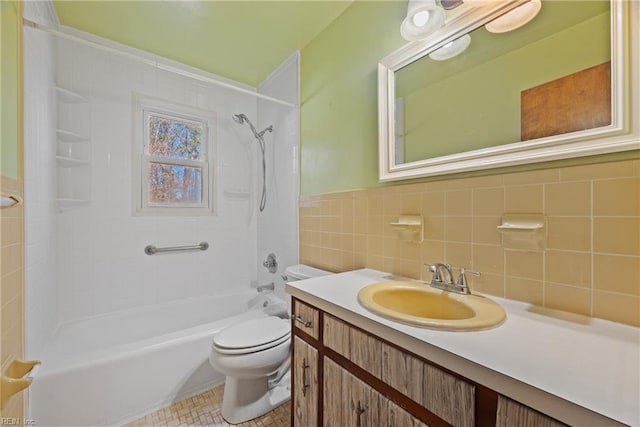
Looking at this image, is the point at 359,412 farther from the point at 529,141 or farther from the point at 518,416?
the point at 529,141

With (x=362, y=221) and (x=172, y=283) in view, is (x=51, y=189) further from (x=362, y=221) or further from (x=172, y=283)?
(x=362, y=221)

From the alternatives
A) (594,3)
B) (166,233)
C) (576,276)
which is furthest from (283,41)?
(576,276)

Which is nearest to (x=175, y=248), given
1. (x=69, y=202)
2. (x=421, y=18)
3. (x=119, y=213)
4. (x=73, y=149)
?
(x=119, y=213)

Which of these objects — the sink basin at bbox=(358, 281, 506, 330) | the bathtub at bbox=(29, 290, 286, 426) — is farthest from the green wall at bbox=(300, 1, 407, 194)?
the bathtub at bbox=(29, 290, 286, 426)

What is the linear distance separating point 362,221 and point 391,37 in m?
0.95

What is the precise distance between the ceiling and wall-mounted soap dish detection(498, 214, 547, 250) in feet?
4.97

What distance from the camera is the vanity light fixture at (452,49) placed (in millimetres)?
997

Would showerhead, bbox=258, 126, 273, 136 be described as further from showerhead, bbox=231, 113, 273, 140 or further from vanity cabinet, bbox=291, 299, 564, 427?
vanity cabinet, bbox=291, 299, 564, 427

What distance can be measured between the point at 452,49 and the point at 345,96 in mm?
636

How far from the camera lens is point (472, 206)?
0.94m

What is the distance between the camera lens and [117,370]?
1.33m

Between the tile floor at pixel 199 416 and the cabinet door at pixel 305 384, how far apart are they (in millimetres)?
447

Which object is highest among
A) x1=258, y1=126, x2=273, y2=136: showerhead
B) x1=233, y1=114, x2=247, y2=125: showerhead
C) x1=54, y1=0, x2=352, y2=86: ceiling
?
x1=54, y1=0, x2=352, y2=86: ceiling

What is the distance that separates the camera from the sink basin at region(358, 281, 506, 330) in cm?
66
